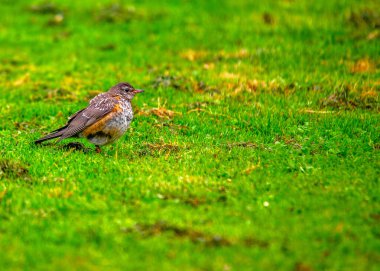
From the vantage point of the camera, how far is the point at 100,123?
11.5 meters

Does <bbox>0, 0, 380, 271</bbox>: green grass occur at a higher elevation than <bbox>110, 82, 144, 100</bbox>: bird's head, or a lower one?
lower

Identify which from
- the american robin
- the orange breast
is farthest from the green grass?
the orange breast

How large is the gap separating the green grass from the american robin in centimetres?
34

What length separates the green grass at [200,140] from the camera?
25.4ft

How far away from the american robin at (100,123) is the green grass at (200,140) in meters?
0.34

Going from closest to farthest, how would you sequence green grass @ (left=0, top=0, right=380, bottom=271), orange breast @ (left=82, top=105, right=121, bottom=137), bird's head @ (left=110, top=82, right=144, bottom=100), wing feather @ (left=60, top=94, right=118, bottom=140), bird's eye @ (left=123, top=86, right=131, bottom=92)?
green grass @ (left=0, top=0, right=380, bottom=271), orange breast @ (left=82, top=105, right=121, bottom=137), wing feather @ (left=60, top=94, right=118, bottom=140), bird's head @ (left=110, top=82, right=144, bottom=100), bird's eye @ (left=123, top=86, right=131, bottom=92)

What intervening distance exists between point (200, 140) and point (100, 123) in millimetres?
2006

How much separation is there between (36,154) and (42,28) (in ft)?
37.2

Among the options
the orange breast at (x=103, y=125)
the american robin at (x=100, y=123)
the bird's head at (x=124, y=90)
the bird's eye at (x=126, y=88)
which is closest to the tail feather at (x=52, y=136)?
the american robin at (x=100, y=123)

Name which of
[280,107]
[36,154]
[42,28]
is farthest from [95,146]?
[42,28]

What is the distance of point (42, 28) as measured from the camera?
70.4 feet

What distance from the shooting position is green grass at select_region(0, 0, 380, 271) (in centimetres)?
775

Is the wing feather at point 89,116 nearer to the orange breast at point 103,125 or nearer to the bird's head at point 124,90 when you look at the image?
the orange breast at point 103,125

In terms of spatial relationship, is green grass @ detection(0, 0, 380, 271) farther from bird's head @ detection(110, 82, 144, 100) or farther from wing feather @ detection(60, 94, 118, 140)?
bird's head @ detection(110, 82, 144, 100)
